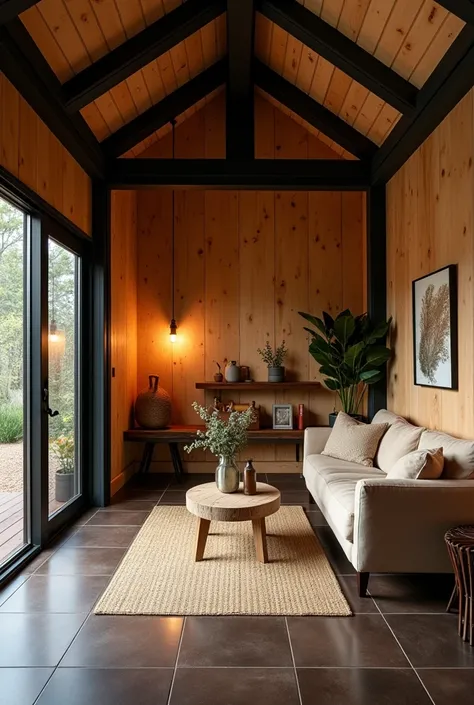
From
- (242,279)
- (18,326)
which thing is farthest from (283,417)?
(18,326)

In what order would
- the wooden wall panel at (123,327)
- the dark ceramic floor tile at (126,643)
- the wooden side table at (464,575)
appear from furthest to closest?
the wooden wall panel at (123,327), the wooden side table at (464,575), the dark ceramic floor tile at (126,643)

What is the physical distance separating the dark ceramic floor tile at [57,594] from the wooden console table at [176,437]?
2.35 meters

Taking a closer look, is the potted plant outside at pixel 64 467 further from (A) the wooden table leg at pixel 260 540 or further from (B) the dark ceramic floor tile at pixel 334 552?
(B) the dark ceramic floor tile at pixel 334 552

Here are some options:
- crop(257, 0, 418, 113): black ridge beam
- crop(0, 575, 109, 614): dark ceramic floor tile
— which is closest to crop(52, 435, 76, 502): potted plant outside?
crop(0, 575, 109, 614): dark ceramic floor tile

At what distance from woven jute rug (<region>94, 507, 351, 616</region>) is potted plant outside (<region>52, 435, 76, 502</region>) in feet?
2.25

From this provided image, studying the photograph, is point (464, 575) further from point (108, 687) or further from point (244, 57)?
point (244, 57)

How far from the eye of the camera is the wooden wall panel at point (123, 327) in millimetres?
5038

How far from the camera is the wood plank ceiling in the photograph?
319 cm

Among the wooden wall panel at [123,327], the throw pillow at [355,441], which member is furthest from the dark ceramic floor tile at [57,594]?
the throw pillow at [355,441]

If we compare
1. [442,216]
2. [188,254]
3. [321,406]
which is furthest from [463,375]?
[188,254]

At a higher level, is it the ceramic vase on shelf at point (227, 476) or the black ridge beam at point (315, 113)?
the black ridge beam at point (315, 113)

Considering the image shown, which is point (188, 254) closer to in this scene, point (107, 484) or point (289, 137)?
point (289, 137)

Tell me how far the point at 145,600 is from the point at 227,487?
902mm

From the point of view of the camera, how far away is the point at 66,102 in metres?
3.60
